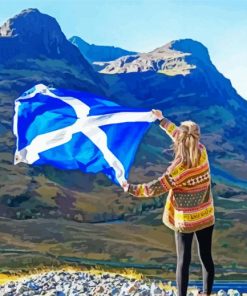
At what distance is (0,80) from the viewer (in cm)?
15188

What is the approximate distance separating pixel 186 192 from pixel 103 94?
164 m

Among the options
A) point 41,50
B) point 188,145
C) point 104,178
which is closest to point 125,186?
point 188,145

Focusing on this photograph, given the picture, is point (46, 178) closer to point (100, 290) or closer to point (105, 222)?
point (105, 222)

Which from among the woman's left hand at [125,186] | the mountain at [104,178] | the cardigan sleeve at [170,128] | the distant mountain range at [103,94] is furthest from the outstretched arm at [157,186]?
the distant mountain range at [103,94]

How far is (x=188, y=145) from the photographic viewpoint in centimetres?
805

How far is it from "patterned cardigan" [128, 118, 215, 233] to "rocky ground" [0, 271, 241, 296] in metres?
3.01

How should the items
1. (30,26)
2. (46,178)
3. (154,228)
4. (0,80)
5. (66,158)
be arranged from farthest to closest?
(30,26) < (0,80) < (46,178) < (154,228) < (66,158)

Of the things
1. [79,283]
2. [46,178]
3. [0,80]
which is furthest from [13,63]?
[79,283]

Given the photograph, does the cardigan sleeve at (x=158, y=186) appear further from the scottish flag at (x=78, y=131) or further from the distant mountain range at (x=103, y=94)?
the distant mountain range at (x=103, y=94)

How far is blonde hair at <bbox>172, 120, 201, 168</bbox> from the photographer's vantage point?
8039mm

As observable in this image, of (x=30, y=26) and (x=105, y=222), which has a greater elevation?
(x=30, y=26)

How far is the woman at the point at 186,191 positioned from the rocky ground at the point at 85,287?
9.33ft

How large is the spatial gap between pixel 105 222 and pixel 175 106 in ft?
242

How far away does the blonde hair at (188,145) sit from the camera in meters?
8.04
